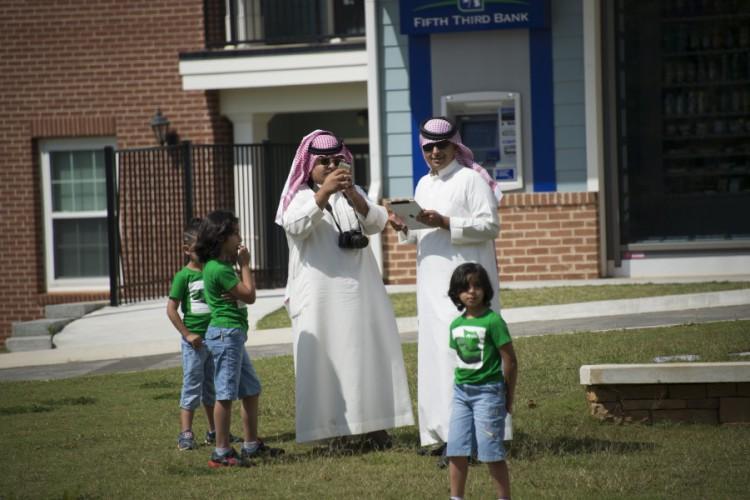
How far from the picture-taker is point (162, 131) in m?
18.1

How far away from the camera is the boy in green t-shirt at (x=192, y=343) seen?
26.1 feet

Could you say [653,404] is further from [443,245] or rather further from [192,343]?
[192,343]

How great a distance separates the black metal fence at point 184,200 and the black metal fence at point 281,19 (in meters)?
1.70

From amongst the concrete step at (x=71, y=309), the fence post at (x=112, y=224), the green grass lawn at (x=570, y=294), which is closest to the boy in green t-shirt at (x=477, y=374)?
the green grass lawn at (x=570, y=294)

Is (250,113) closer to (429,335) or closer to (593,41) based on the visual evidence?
(593,41)

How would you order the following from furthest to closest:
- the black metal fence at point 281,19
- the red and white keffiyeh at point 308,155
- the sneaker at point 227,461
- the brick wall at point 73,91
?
the brick wall at point 73,91 < the black metal fence at point 281,19 < the red and white keffiyeh at point 308,155 < the sneaker at point 227,461

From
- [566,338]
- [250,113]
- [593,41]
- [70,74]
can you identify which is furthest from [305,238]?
[70,74]

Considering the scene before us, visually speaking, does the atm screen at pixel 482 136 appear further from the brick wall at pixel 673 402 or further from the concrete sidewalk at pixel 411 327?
the brick wall at pixel 673 402

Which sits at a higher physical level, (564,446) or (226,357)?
(226,357)

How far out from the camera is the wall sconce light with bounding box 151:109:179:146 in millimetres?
17922

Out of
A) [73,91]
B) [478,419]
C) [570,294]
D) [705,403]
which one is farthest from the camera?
[73,91]

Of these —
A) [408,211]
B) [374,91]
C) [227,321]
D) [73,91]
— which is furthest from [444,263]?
[73,91]

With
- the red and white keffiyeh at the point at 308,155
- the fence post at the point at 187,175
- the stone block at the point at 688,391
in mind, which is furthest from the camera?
the fence post at the point at 187,175

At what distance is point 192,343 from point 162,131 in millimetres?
10581
